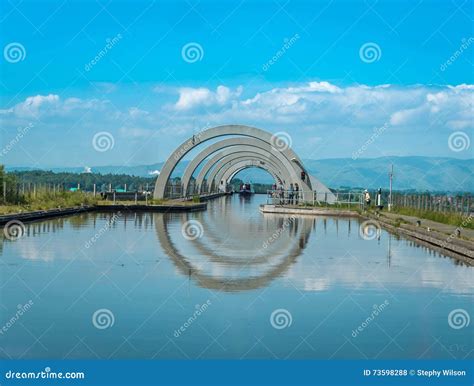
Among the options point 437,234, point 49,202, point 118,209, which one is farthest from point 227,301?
point 118,209

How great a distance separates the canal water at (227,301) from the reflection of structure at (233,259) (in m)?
0.03

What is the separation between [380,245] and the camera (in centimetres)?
1739

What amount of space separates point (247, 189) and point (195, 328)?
274ft

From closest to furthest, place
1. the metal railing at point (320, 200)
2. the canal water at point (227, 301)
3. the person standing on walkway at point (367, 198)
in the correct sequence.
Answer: the canal water at point (227, 301), the person standing on walkway at point (367, 198), the metal railing at point (320, 200)

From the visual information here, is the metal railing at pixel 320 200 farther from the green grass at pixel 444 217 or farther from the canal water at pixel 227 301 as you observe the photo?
the canal water at pixel 227 301

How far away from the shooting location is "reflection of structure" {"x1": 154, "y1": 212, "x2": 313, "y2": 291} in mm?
10586

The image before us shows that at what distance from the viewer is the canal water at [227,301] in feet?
22.1

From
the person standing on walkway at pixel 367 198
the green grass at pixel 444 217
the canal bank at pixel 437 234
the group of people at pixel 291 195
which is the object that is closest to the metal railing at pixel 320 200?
the group of people at pixel 291 195

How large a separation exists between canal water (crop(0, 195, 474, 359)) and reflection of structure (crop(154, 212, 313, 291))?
0.10 ft

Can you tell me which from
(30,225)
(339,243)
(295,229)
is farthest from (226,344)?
(295,229)

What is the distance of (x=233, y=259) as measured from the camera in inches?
523

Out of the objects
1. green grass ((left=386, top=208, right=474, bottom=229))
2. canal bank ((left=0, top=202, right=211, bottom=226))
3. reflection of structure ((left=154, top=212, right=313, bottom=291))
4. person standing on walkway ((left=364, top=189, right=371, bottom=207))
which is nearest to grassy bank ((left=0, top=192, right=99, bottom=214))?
canal bank ((left=0, top=202, right=211, bottom=226))

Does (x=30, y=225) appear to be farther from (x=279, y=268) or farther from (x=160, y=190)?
(x=160, y=190)

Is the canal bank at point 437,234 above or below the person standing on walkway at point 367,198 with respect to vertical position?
below
